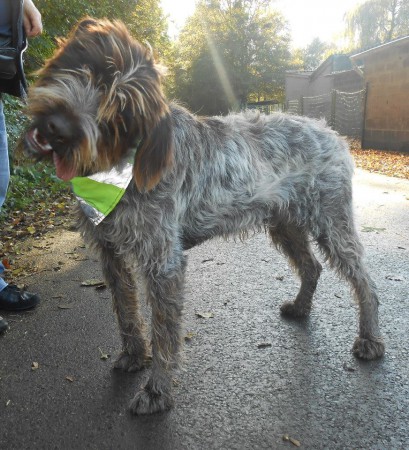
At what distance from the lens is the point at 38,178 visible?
912 centimetres

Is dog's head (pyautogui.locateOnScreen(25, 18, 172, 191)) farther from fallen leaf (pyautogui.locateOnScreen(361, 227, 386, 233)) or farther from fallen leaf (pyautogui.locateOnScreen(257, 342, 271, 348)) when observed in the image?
fallen leaf (pyautogui.locateOnScreen(361, 227, 386, 233))

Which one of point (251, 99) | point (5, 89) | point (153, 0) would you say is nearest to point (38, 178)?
point (5, 89)

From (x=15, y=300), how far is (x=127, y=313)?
4.59 ft

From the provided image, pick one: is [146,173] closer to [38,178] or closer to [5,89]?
[5,89]

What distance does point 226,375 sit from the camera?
3.12 meters

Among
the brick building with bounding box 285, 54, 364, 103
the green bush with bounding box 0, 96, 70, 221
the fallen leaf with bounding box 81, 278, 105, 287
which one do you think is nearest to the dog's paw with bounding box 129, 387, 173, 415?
the fallen leaf with bounding box 81, 278, 105, 287

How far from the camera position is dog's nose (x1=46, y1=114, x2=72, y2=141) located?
7.27 ft

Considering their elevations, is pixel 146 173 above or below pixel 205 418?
above

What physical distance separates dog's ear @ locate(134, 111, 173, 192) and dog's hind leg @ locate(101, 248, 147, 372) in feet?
2.98

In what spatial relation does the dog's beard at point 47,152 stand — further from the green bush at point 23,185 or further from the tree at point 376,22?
the tree at point 376,22

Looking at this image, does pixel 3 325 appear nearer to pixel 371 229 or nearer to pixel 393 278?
pixel 393 278

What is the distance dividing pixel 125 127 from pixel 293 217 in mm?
1795

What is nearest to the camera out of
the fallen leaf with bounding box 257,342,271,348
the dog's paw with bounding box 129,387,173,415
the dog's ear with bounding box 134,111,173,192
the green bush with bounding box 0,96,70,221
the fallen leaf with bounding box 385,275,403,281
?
the dog's ear with bounding box 134,111,173,192

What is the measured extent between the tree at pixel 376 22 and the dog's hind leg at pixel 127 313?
51.3 metres
